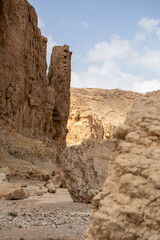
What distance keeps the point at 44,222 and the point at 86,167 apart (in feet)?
8.55

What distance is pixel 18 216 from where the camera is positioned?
568cm

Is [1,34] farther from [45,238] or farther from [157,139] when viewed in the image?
[157,139]

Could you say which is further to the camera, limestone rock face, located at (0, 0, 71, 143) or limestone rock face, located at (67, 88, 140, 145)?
limestone rock face, located at (67, 88, 140, 145)

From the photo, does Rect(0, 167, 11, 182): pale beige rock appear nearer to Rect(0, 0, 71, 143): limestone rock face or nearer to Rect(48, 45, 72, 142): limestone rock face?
Rect(0, 0, 71, 143): limestone rock face

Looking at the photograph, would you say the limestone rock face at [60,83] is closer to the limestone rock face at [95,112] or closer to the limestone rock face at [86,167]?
the limestone rock face at [95,112]

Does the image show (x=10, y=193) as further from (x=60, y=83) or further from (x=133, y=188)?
(x=60, y=83)

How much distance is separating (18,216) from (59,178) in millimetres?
8568

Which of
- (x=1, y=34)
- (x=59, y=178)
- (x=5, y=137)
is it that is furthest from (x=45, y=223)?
(x=1, y=34)

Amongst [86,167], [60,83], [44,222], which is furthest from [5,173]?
[60,83]

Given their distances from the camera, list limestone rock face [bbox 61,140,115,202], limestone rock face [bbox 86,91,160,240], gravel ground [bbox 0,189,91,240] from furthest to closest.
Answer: limestone rock face [bbox 61,140,115,202]
gravel ground [bbox 0,189,91,240]
limestone rock face [bbox 86,91,160,240]

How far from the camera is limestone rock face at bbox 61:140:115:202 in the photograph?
23.5ft

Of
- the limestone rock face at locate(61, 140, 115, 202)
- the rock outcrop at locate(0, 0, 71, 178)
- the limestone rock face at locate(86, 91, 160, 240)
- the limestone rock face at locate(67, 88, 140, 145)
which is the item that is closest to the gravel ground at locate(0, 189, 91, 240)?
the limestone rock face at locate(61, 140, 115, 202)

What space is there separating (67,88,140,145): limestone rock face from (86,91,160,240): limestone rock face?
38.9 meters

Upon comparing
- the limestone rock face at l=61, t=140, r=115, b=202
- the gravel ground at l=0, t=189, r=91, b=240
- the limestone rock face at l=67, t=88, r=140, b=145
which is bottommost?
the gravel ground at l=0, t=189, r=91, b=240
